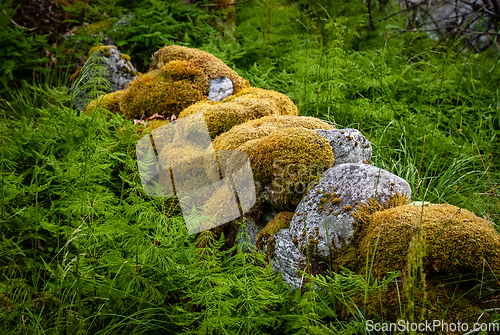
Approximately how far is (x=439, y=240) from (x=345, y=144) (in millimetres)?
1076

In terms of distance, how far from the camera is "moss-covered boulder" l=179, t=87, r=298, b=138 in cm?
336

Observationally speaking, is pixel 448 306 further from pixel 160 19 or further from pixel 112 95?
pixel 160 19

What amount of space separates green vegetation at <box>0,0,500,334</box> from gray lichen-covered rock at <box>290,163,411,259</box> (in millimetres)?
219

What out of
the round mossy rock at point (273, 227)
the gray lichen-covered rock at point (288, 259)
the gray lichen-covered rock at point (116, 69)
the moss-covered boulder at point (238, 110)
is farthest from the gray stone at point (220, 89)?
the gray lichen-covered rock at point (288, 259)

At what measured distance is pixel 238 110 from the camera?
11.2 ft

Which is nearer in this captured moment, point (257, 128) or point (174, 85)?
point (257, 128)

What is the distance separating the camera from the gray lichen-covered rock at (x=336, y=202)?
2.14 meters

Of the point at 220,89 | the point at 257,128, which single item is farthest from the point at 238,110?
the point at 220,89

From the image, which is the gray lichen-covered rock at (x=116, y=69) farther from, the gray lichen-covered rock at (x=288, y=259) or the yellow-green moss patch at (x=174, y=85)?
the gray lichen-covered rock at (x=288, y=259)

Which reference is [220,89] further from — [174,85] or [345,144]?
[345,144]

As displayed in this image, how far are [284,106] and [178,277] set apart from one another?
248 centimetres

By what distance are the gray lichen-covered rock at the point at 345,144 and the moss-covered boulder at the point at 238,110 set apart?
954mm

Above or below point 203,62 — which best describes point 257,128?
Answer: below

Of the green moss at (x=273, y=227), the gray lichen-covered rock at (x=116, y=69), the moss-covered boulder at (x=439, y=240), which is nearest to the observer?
the moss-covered boulder at (x=439, y=240)
